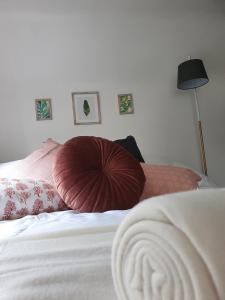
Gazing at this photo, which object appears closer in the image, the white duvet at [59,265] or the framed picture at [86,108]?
the white duvet at [59,265]

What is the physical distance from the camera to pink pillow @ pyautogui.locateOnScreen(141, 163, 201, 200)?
4.95 ft

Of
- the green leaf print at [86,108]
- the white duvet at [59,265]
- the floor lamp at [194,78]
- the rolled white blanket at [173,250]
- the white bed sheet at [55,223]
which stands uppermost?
the floor lamp at [194,78]

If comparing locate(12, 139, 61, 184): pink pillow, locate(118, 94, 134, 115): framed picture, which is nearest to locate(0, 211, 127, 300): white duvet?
locate(12, 139, 61, 184): pink pillow

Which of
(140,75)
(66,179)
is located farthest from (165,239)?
(140,75)

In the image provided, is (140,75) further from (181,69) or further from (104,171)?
(104,171)

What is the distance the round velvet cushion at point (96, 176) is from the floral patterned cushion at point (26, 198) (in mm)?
63

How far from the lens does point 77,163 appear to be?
1362 mm

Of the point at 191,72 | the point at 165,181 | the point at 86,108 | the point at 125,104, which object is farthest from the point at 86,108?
the point at 165,181

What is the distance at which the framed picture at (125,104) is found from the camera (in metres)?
2.49

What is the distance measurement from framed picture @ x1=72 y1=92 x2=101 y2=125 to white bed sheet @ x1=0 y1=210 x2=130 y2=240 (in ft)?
4.29

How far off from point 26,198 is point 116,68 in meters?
1.55

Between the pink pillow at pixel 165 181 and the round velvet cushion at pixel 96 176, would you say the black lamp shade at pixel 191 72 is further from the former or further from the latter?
the round velvet cushion at pixel 96 176

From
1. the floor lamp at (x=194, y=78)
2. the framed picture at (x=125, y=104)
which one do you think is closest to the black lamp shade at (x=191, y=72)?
the floor lamp at (x=194, y=78)

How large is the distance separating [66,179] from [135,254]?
0.93 m
